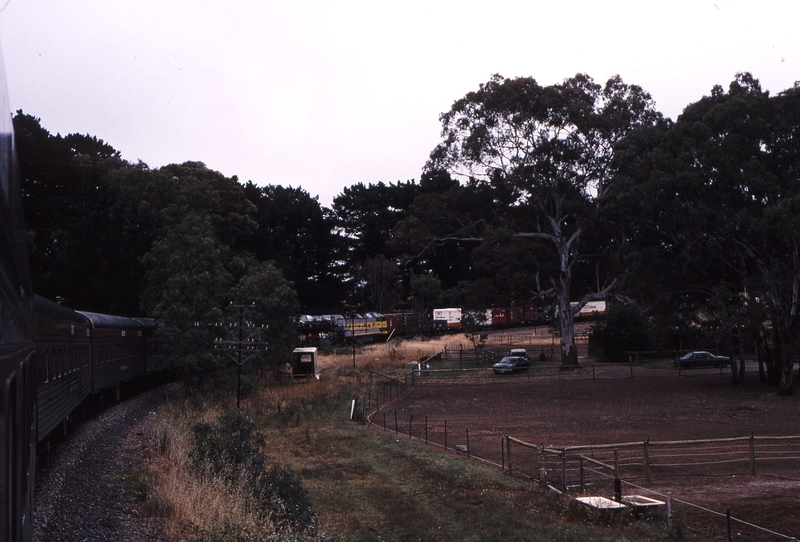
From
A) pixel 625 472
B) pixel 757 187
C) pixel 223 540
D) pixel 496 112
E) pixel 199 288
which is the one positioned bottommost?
pixel 625 472

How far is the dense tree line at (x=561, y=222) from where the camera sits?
33312mm

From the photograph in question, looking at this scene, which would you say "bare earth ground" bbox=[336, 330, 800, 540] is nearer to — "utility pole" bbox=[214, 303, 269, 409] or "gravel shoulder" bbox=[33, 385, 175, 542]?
"utility pole" bbox=[214, 303, 269, 409]

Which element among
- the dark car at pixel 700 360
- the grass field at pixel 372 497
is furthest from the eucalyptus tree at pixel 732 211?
the grass field at pixel 372 497

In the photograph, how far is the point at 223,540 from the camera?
9016mm

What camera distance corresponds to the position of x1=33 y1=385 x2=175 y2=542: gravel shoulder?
31.6ft

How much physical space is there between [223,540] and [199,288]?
79.0 ft

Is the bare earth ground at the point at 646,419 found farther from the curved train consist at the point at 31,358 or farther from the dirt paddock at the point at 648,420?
the curved train consist at the point at 31,358

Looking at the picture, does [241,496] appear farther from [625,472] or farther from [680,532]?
[625,472]

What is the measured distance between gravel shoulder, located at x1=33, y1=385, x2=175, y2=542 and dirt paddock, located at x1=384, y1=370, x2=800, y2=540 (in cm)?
855

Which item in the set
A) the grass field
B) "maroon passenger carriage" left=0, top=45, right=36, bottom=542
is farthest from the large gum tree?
"maroon passenger carriage" left=0, top=45, right=36, bottom=542

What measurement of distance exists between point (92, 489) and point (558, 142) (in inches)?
1515

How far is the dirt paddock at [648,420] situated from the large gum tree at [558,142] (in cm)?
960

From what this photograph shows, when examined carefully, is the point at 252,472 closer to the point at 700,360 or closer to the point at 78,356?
the point at 78,356

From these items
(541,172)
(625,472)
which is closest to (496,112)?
(541,172)
